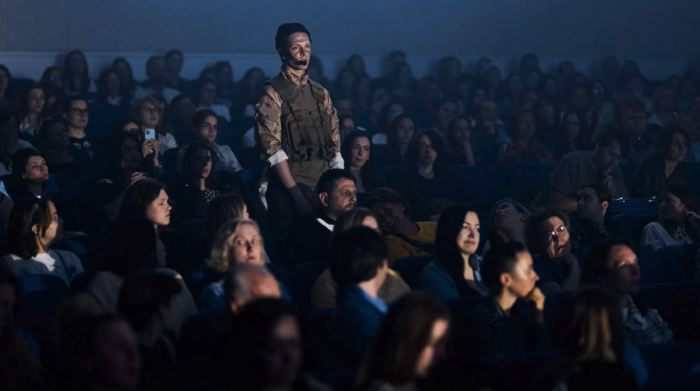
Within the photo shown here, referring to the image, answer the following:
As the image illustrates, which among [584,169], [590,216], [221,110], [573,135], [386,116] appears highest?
[221,110]

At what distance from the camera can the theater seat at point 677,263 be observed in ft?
14.8

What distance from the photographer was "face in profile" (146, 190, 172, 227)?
14.4ft

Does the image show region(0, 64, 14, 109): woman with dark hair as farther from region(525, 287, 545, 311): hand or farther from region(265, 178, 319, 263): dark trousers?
region(525, 287, 545, 311): hand

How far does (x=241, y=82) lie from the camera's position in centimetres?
914

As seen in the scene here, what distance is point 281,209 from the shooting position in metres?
4.89

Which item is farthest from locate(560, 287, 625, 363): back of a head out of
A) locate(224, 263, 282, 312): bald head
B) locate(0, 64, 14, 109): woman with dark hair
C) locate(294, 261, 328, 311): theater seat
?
locate(0, 64, 14, 109): woman with dark hair

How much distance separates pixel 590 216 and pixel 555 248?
873 millimetres

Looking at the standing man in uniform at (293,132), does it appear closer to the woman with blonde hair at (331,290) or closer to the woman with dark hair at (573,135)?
the woman with blonde hair at (331,290)

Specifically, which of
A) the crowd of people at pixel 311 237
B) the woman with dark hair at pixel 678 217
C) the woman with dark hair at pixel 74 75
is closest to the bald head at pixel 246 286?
the crowd of people at pixel 311 237

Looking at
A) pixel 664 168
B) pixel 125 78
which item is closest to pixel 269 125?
pixel 664 168

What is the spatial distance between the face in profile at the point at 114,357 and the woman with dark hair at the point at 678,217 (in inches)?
131

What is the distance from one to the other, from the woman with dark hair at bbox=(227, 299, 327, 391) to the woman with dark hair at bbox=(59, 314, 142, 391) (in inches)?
9.2

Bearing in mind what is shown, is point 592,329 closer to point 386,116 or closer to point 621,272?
point 621,272

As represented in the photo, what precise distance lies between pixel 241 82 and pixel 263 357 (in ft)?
22.8
